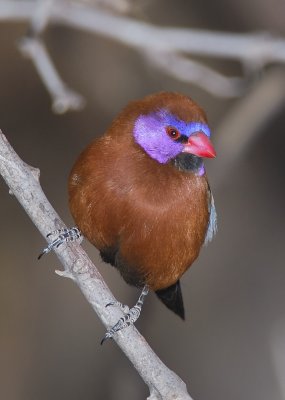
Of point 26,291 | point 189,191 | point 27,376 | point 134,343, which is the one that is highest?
point 26,291

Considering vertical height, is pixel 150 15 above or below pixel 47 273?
above

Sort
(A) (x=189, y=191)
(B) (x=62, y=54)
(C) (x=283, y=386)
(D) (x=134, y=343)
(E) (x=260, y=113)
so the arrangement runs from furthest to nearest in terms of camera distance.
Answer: (B) (x=62, y=54) → (E) (x=260, y=113) → (C) (x=283, y=386) → (A) (x=189, y=191) → (D) (x=134, y=343)

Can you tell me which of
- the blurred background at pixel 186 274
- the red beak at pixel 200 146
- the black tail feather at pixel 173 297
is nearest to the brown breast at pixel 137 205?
the red beak at pixel 200 146

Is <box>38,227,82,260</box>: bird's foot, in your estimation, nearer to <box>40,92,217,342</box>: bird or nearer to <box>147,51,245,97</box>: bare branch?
<box>40,92,217,342</box>: bird

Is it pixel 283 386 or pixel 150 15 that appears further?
pixel 150 15

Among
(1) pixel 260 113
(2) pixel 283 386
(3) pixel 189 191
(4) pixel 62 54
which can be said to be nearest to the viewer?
(3) pixel 189 191

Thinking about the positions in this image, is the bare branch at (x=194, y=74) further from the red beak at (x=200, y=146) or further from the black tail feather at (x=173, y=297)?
the red beak at (x=200, y=146)

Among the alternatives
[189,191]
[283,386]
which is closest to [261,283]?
[283,386]

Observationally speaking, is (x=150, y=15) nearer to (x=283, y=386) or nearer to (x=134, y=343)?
(x=283, y=386)
